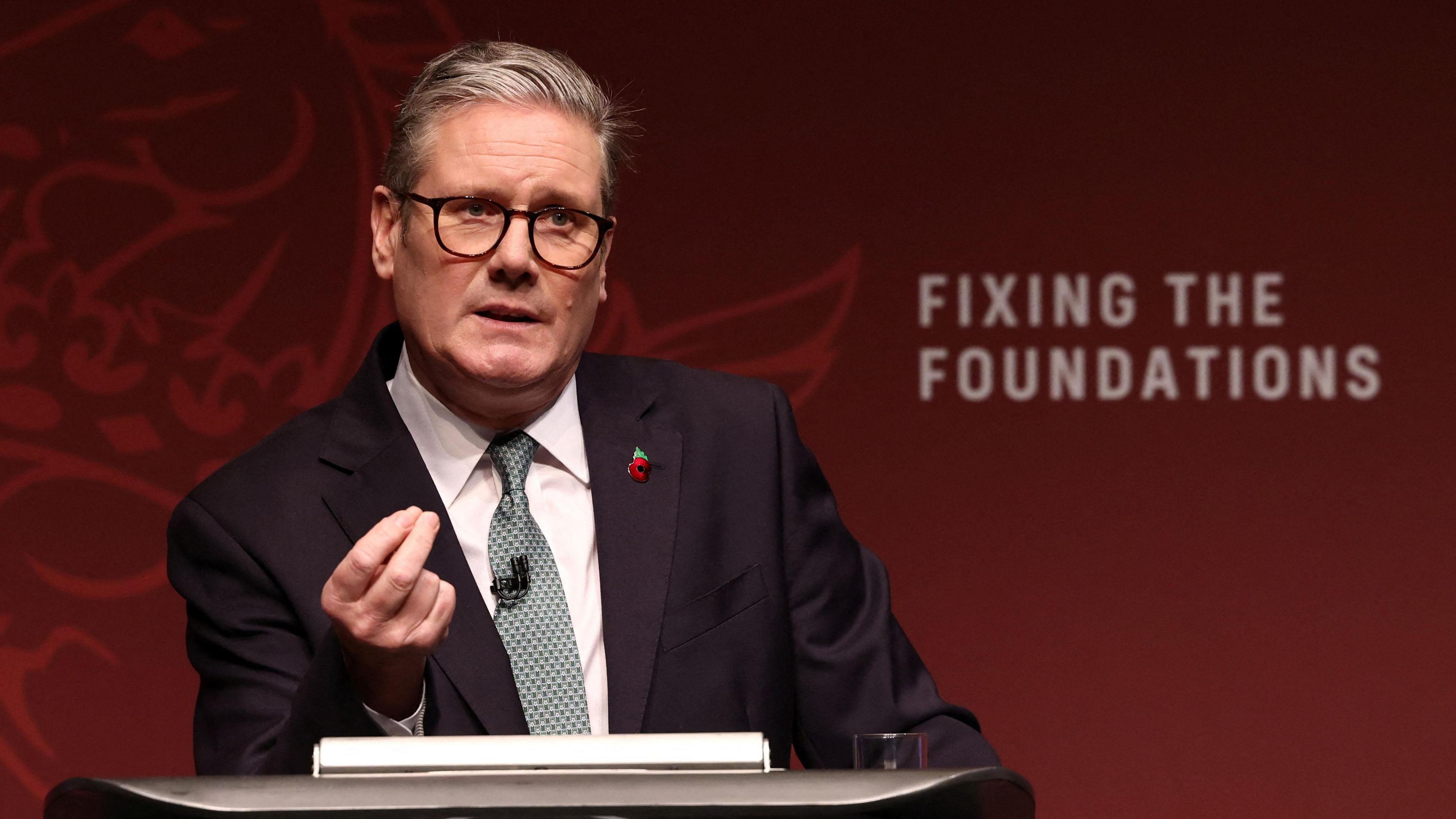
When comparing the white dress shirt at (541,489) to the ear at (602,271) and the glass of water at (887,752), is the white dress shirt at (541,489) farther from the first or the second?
the glass of water at (887,752)

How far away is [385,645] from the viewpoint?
118cm

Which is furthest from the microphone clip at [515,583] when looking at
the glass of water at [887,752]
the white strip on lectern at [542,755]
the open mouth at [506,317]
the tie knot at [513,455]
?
the white strip on lectern at [542,755]

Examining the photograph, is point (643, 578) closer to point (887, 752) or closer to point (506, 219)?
point (506, 219)

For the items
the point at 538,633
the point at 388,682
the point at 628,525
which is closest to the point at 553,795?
the point at 388,682

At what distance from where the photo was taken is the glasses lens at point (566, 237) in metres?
1.75

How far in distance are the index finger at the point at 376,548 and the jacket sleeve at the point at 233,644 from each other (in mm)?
395

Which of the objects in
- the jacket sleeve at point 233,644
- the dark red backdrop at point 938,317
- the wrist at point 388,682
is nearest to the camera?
the wrist at point 388,682

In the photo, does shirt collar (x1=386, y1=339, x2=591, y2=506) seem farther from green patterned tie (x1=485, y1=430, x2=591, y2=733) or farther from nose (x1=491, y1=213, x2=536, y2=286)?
nose (x1=491, y1=213, x2=536, y2=286)

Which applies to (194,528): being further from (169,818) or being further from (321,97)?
(321,97)

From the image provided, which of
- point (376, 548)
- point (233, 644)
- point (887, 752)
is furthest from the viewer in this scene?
point (233, 644)

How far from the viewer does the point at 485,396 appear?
178 centimetres

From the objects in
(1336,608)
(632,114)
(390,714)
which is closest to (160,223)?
(632,114)

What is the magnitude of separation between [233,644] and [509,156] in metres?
→ 0.59

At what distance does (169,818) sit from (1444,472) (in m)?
2.68
